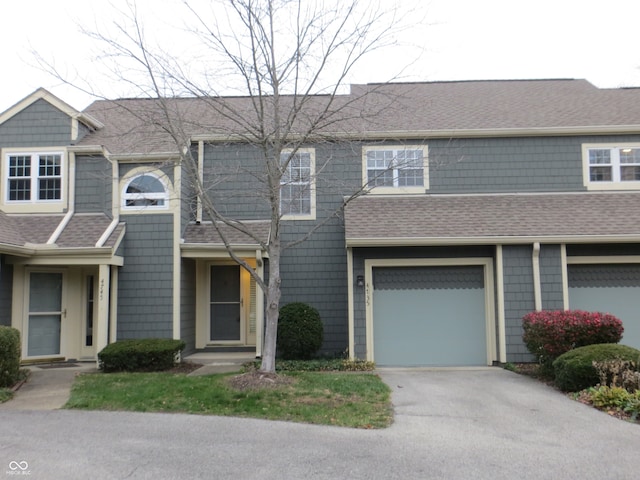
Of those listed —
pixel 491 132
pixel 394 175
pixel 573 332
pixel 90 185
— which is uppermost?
pixel 491 132

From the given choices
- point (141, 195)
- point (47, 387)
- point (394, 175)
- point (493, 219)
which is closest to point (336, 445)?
point (47, 387)

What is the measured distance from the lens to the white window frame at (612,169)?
42.7ft

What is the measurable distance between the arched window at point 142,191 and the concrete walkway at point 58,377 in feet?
12.1

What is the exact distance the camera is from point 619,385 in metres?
8.24

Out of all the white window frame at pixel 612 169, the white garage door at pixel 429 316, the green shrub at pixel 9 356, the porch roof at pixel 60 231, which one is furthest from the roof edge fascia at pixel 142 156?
the white window frame at pixel 612 169

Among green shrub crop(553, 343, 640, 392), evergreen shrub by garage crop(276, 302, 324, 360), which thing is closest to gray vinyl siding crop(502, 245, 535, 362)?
green shrub crop(553, 343, 640, 392)

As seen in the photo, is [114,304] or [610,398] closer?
[610,398]

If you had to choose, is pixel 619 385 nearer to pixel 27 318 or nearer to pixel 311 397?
pixel 311 397

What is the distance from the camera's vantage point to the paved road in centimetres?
518

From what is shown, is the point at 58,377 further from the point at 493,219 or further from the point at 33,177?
the point at 493,219

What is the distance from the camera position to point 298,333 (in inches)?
452

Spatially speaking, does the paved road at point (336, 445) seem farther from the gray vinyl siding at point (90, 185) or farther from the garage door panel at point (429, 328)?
the gray vinyl siding at point (90, 185)

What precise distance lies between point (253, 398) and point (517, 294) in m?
6.46

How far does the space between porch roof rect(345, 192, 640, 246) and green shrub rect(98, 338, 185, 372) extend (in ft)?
14.7
